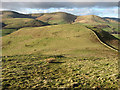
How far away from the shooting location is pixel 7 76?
992cm

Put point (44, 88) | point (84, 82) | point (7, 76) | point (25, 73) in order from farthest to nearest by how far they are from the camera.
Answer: point (25, 73), point (7, 76), point (84, 82), point (44, 88)

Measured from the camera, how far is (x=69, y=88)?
26.6ft

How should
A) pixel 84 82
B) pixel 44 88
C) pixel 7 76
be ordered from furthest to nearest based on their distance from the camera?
1. pixel 7 76
2. pixel 84 82
3. pixel 44 88

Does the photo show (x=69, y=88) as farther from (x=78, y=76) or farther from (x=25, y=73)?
(x=25, y=73)

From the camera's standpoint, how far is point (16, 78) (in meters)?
9.57

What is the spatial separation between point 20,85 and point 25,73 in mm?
2351

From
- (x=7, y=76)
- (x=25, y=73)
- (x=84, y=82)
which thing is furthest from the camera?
(x=25, y=73)

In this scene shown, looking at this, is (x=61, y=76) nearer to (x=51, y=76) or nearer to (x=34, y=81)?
(x=51, y=76)

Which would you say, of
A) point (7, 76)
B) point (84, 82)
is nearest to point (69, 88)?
point (84, 82)

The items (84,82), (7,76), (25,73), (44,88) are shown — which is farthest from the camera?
(25,73)

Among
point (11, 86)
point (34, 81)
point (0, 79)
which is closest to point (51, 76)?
point (34, 81)

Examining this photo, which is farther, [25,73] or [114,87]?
[25,73]

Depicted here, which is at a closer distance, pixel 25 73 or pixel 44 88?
pixel 44 88

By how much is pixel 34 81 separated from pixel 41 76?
1.13 m
